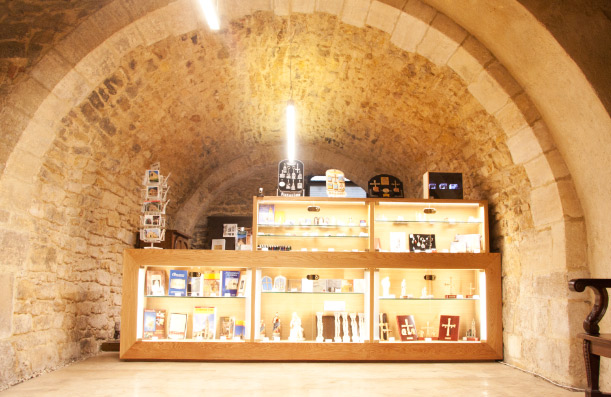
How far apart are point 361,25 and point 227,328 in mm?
4015

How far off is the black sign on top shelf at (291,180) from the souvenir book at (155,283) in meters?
1.98

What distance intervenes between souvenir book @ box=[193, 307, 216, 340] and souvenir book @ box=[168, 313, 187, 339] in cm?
13

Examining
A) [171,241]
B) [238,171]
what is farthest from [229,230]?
[171,241]

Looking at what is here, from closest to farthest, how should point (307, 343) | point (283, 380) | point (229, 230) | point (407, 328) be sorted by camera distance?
1. point (283, 380)
2. point (307, 343)
3. point (407, 328)
4. point (229, 230)

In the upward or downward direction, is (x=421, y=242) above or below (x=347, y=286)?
above

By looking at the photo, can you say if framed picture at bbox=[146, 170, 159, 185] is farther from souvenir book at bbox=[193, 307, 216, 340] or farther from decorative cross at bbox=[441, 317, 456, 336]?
decorative cross at bbox=[441, 317, 456, 336]

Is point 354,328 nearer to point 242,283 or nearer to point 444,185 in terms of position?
point 242,283

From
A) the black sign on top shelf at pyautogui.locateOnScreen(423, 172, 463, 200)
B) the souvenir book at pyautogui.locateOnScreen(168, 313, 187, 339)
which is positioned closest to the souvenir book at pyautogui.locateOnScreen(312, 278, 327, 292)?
the souvenir book at pyautogui.locateOnScreen(168, 313, 187, 339)

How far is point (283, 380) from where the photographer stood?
491 cm

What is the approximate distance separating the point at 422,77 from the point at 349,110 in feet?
6.98

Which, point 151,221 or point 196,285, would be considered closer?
point 196,285

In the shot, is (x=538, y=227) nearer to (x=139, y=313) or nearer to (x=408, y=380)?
(x=408, y=380)

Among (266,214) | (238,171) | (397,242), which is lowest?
(397,242)

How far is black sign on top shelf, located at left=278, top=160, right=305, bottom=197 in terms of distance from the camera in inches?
273
